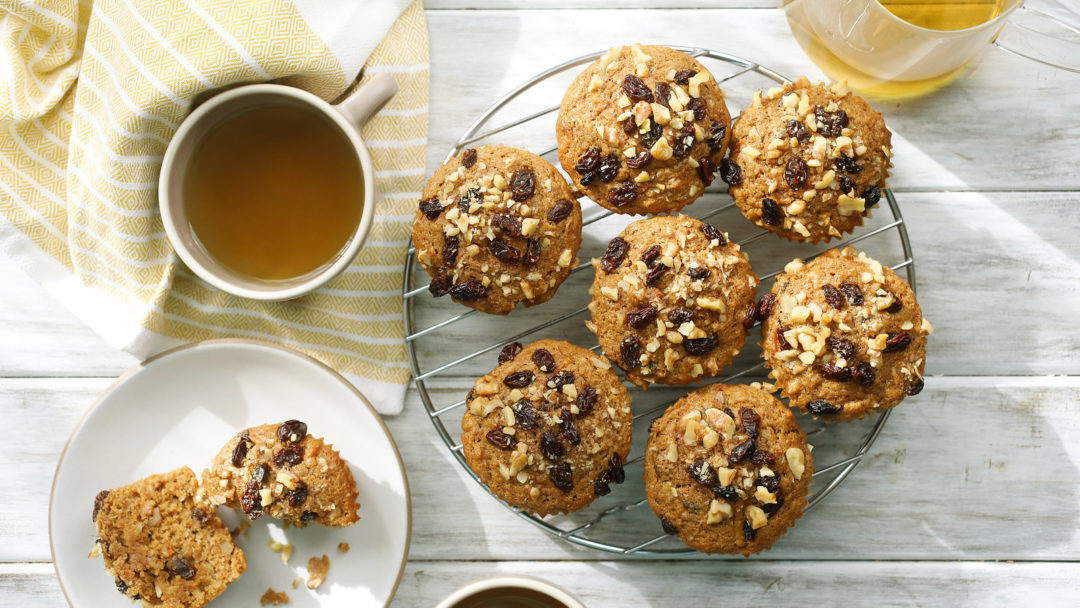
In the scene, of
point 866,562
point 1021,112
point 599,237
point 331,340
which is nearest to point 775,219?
point 599,237

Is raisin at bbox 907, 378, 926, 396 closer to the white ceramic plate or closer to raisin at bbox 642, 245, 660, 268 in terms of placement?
raisin at bbox 642, 245, 660, 268

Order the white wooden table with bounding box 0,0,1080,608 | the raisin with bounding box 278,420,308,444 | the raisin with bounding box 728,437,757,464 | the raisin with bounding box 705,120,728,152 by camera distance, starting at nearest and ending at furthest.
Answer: the raisin with bounding box 728,437,757,464 → the raisin with bounding box 705,120,728,152 → the raisin with bounding box 278,420,308,444 → the white wooden table with bounding box 0,0,1080,608

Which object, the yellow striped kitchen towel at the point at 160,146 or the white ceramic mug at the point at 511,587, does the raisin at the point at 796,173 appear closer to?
the yellow striped kitchen towel at the point at 160,146

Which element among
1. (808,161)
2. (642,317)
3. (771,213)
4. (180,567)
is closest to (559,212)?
(642,317)

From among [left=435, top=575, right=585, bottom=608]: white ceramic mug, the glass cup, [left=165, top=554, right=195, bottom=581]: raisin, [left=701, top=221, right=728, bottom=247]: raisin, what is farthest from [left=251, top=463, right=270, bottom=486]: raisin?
the glass cup

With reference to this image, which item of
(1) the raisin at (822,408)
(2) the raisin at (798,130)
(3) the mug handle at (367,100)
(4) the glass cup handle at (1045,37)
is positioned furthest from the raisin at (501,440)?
(4) the glass cup handle at (1045,37)
